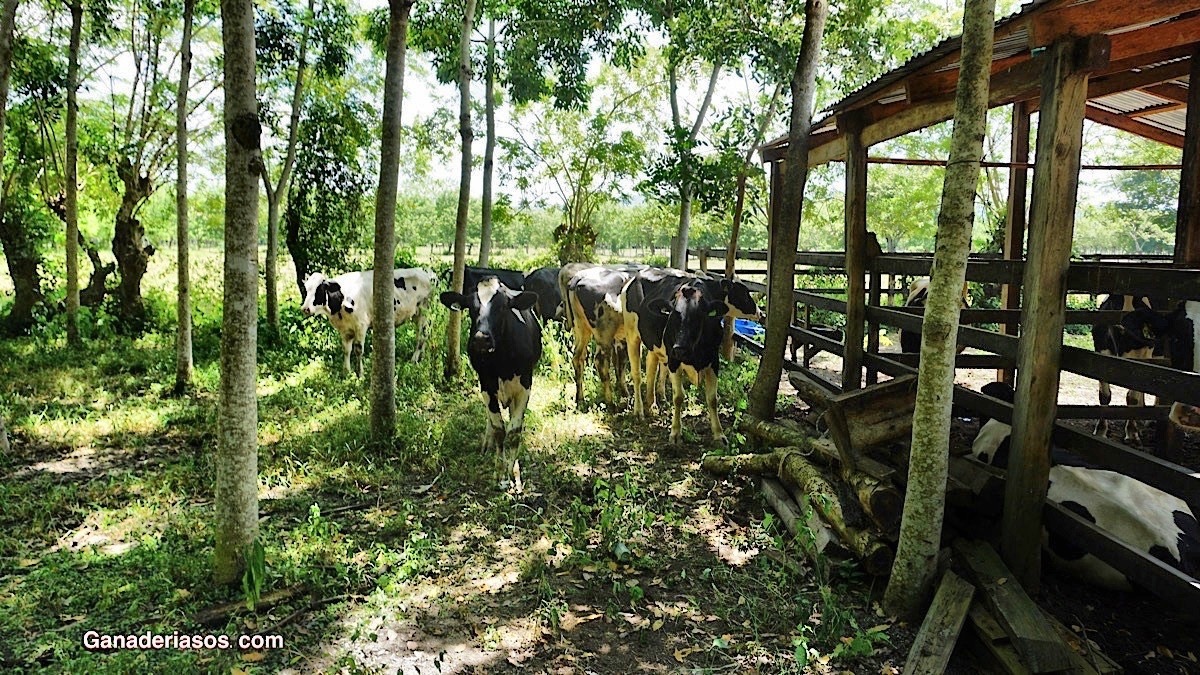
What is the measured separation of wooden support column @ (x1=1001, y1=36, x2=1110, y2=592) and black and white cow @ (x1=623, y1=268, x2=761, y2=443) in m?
3.58

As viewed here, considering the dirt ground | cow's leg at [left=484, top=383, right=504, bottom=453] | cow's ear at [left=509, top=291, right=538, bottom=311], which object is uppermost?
cow's ear at [left=509, top=291, right=538, bottom=311]

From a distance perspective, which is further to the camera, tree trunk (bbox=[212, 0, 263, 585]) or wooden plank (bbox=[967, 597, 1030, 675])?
tree trunk (bbox=[212, 0, 263, 585])

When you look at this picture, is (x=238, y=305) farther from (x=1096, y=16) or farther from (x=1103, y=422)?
(x=1103, y=422)

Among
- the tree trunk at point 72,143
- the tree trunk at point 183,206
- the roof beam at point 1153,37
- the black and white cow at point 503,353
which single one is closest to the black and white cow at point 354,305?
the tree trunk at point 183,206

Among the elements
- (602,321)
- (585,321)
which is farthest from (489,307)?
(585,321)

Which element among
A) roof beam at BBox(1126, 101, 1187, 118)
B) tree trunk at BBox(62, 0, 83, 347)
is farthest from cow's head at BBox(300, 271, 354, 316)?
roof beam at BBox(1126, 101, 1187, 118)

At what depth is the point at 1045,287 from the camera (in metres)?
3.95

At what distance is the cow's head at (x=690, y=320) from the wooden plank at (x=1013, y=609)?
11.4 feet

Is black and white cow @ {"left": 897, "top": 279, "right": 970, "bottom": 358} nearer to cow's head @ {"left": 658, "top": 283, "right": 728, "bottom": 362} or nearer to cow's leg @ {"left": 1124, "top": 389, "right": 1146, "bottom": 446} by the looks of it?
cow's leg @ {"left": 1124, "top": 389, "right": 1146, "bottom": 446}

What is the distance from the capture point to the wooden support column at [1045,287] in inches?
153

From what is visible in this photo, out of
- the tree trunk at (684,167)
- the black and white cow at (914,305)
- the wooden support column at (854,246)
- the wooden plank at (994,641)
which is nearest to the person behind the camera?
the wooden plank at (994,641)

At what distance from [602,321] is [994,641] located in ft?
21.0

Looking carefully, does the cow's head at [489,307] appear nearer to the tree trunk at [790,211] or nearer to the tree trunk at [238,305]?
the tree trunk at [238,305]

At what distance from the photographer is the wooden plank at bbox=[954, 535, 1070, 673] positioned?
3232 mm
